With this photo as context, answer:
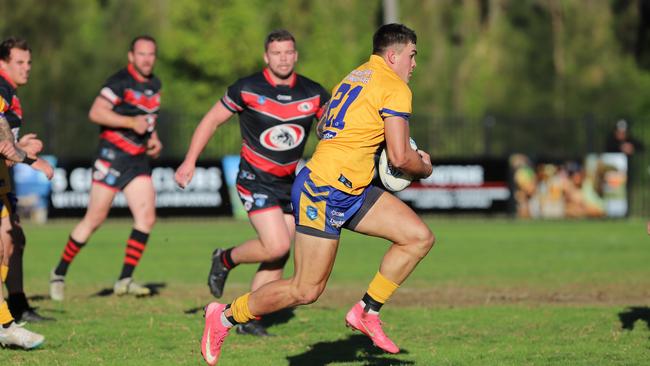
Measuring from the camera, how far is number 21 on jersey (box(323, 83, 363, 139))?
23.9ft

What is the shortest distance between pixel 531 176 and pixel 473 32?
2457 centimetres

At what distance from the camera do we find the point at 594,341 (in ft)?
29.1

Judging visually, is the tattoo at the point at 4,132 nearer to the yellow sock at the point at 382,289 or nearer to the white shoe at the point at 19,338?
the white shoe at the point at 19,338

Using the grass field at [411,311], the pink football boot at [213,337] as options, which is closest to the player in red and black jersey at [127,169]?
the grass field at [411,311]

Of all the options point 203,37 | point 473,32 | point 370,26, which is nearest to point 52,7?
A: point 203,37

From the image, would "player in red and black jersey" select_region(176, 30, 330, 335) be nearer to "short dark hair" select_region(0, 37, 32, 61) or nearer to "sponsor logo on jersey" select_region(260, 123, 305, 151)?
"sponsor logo on jersey" select_region(260, 123, 305, 151)

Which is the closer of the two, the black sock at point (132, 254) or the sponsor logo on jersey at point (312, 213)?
the sponsor logo on jersey at point (312, 213)

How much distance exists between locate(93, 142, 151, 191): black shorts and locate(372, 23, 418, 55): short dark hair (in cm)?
482

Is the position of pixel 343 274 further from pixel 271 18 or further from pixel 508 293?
pixel 271 18

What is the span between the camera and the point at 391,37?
7375 millimetres

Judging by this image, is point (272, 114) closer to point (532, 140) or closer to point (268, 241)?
point (268, 241)

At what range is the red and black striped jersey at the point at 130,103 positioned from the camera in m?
11.5

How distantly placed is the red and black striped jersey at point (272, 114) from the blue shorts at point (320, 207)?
6.91 feet

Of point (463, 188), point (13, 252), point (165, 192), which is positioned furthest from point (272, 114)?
point (463, 188)
